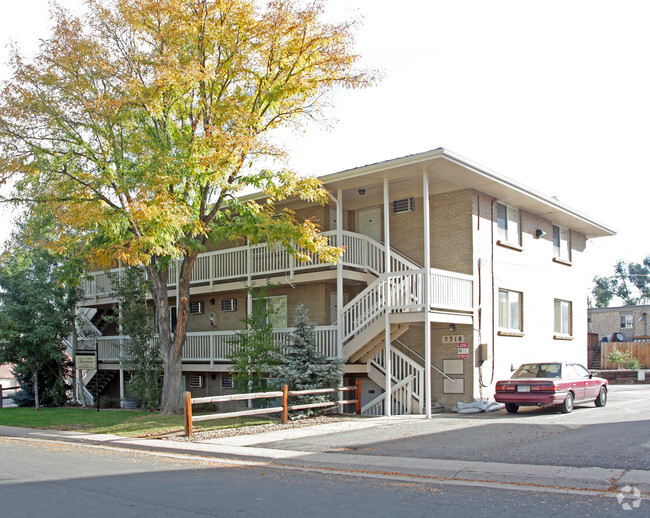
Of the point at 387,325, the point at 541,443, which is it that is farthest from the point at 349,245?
the point at 541,443

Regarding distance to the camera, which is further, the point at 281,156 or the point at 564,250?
the point at 564,250

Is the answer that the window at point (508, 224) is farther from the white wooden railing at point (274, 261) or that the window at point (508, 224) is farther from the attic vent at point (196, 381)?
the attic vent at point (196, 381)

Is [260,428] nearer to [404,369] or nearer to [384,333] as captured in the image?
[384,333]

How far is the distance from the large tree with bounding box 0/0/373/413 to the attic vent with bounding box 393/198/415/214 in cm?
436

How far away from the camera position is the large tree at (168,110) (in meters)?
16.3

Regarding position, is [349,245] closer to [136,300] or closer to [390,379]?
[390,379]

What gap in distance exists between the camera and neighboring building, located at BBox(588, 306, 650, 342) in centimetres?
5262

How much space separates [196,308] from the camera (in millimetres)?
26328

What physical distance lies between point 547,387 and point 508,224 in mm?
6655

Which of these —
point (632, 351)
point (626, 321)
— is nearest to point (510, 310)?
point (632, 351)

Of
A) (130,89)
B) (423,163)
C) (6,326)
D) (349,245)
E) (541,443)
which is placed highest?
(130,89)

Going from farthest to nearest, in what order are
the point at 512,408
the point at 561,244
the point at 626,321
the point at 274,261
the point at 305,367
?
the point at 626,321 < the point at 561,244 < the point at 274,261 < the point at 512,408 < the point at 305,367

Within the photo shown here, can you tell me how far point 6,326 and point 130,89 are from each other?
461 inches

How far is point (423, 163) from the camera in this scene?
704 inches
